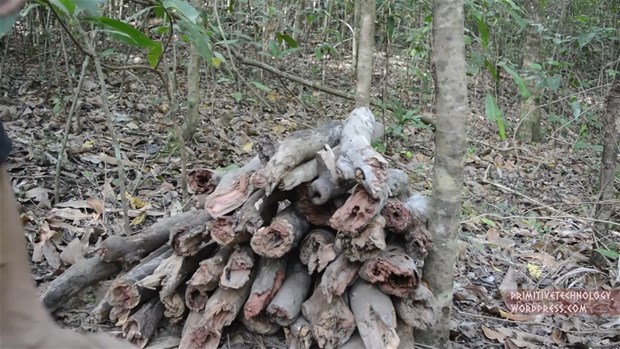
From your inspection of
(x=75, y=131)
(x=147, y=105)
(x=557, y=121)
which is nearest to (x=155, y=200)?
(x=75, y=131)

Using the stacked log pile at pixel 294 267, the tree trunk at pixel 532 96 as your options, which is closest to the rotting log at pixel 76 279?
the stacked log pile at pixel 294 267

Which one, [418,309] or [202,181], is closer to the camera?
[418,309]

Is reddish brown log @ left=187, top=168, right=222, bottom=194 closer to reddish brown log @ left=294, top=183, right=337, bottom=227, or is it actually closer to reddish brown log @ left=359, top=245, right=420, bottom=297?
reddish brown log @ left=294, top=183, right=337, bottom=227

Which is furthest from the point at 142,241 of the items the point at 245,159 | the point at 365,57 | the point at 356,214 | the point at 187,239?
the point at 365,57

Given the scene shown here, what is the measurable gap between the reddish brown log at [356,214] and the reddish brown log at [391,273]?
7.4 inches

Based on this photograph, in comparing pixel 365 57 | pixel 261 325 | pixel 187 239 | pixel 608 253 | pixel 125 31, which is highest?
pixel 125 31

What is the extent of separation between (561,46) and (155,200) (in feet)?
27.6

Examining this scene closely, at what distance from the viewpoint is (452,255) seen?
9.32 feet

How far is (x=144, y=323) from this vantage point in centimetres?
258

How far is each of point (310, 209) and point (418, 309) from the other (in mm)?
660

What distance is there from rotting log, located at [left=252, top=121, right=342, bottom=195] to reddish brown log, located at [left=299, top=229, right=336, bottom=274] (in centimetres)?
33

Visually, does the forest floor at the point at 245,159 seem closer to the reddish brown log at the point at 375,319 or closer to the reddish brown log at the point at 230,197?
the reddish brown log at the point at 375,319

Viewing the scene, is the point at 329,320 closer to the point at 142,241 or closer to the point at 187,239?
the point at 187,239

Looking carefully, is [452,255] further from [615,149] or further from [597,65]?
[597,65]
